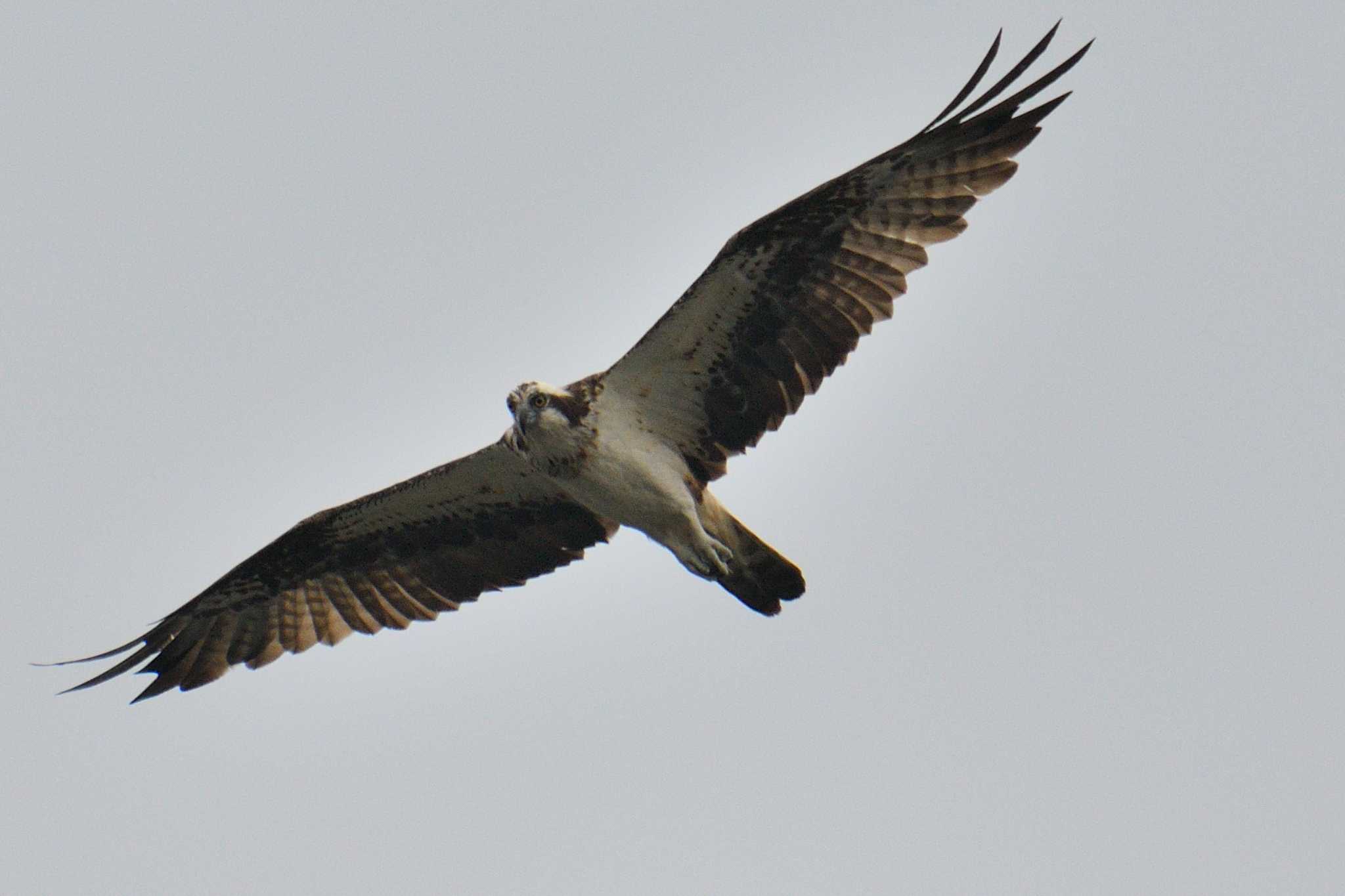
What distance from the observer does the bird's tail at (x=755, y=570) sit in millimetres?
12234

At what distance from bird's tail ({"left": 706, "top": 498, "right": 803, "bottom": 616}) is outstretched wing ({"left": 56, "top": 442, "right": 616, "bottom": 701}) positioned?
4.15 feet

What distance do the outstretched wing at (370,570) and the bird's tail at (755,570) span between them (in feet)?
4.15

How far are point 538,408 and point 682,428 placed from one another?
1.09 m

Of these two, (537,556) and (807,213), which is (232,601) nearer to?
(537,556)

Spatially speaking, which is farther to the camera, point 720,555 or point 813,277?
point 720,555

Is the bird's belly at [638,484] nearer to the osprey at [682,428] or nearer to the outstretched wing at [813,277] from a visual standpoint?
the osprey at [682,428]

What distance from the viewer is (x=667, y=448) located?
12.4 m

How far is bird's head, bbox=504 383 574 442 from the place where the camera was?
11797 millimetres

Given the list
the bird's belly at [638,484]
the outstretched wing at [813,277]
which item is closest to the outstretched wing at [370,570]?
the bird's belly at [638,484]

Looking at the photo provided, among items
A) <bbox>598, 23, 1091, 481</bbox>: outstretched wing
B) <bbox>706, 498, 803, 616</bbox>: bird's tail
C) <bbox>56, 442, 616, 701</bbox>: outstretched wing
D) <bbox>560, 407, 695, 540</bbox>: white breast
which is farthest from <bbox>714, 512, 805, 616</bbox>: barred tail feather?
<bbox>56, 442, 616, 701</bbox>: outstretched wing

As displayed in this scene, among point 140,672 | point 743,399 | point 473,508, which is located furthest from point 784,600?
point 140,672

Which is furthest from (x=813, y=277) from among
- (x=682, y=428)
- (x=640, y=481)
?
(x=640, y=481)

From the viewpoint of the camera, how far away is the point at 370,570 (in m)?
13.8

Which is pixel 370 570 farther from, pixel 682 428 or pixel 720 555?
pixel 720 555
